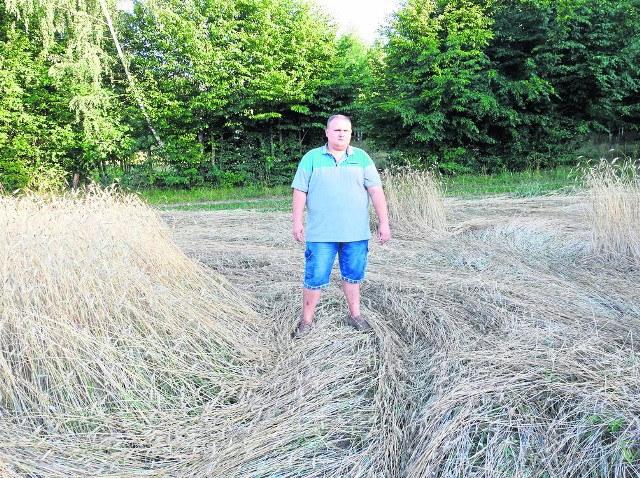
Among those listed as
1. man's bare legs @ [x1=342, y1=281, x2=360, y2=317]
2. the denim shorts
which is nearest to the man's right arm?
the denim shorts

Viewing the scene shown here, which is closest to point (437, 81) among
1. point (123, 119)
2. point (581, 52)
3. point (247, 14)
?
point (581, 52)

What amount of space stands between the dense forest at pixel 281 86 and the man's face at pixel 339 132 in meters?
9.51

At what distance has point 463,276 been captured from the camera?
12.0ft

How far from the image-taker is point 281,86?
11719mm

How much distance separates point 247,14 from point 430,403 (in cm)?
1270

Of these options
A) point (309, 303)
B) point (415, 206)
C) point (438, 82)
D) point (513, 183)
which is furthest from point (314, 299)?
point (438, 82)

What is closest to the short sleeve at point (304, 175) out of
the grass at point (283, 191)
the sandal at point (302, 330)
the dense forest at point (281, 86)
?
the sandal at point (302, 330)

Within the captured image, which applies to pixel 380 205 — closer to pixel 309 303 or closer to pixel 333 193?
pixel 333 193

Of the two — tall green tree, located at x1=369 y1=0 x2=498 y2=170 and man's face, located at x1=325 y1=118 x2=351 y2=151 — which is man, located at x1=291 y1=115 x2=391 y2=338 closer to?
man's face, located at x1=325 y1=118 x2=351 y2=151

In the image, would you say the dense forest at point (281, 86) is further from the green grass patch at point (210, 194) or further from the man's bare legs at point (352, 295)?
the man's bare legs at point (352, 295)

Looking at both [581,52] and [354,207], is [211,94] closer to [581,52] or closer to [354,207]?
[581,52]

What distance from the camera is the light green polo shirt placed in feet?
8.32

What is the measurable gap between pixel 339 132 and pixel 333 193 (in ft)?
1.12

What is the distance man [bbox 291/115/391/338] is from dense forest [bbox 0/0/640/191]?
9474mm
